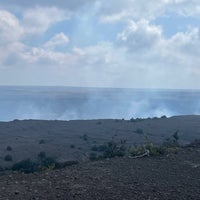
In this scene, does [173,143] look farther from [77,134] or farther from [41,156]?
[77,134]

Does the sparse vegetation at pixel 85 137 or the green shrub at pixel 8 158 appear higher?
the sparse vegetation at pixel 85 137

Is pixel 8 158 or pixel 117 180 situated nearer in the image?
pixel 117 180

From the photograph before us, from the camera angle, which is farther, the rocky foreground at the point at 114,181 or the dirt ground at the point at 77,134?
the dirt ground at the point at 77,134

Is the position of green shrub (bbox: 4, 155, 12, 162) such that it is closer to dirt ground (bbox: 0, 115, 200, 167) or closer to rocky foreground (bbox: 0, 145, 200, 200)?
dirt ground (bbox: 0, 115, 200, 167)

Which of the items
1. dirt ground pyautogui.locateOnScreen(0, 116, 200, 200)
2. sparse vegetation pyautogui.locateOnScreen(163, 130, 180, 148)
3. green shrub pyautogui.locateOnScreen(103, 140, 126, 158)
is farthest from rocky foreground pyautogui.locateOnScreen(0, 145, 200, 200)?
sparse vegetation pyautogui.locateOnScreen(163, 130, 180, 148)

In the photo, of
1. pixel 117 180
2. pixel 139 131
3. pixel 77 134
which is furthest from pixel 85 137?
pixel 117 180

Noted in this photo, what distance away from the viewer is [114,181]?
9000mm

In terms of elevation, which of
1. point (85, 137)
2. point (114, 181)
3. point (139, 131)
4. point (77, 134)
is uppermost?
point (139, 131)

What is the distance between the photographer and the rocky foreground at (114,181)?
8.08 metres

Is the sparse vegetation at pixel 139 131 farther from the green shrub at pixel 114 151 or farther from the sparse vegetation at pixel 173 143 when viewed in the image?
the green shrub at pixel 114 151

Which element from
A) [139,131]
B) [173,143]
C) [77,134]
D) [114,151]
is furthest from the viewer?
[77,134]

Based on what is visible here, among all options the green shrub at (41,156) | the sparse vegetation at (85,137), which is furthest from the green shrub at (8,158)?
the sparse vegetation at (85,137)

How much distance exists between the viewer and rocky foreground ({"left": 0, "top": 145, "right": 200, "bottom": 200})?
26.5 ft

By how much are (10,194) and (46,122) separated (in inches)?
2181
